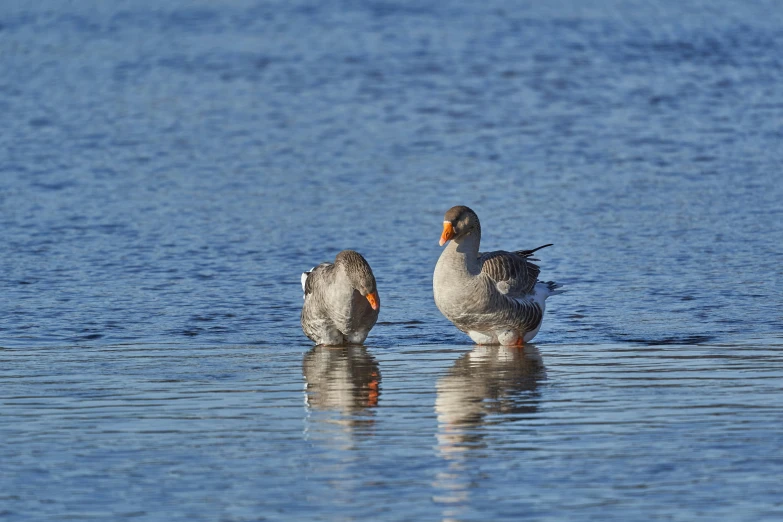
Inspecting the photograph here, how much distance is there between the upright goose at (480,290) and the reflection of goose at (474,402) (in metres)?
0.17

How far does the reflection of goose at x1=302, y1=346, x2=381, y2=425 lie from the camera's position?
333 inches

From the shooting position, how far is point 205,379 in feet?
Result: 30.6

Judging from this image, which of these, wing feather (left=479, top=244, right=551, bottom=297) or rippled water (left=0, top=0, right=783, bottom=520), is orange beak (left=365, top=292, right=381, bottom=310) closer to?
rippled water (left=0, top=0, right=783, bottom=520)

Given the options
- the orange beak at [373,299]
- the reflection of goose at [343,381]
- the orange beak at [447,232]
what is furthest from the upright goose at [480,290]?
the reflection of goose at [343,381]

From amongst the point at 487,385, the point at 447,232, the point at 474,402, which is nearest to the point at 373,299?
the point at 447,232

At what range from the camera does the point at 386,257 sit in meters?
14.2

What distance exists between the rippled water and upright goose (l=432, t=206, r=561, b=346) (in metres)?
0.26

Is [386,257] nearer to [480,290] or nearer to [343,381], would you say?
[480,290]

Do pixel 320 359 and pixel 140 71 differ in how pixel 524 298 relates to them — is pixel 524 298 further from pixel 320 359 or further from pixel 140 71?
pixel 140 71

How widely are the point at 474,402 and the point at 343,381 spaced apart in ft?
4.07

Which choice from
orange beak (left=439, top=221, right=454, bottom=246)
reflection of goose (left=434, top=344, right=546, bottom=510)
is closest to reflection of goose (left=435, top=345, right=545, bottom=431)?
reflection of goose (left=434, top=344, right=546, bottom=510)

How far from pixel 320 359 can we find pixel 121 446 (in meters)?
3.06

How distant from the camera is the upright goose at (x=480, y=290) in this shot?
34.6ft

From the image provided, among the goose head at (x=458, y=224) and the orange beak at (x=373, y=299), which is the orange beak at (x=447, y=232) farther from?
the orange beak at (x=373, y=299)
